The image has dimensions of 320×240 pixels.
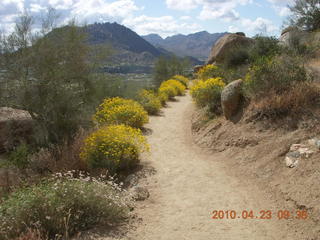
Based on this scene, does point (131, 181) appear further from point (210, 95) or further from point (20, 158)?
point (210, 95)

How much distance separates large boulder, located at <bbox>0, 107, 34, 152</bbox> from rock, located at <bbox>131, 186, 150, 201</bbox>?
17.7ft

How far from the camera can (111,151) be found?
25.6 feet

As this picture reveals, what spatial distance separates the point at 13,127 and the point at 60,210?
6.55m

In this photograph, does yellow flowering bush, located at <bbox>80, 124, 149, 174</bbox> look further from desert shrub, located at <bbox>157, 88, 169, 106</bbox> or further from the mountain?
the mountain

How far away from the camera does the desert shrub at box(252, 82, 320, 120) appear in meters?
8.08

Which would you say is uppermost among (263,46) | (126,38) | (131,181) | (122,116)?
(126,38)

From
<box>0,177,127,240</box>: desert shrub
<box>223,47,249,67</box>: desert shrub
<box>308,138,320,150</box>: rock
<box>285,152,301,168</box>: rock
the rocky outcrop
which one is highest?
the rocky outcrop

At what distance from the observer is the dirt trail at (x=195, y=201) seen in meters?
4.97

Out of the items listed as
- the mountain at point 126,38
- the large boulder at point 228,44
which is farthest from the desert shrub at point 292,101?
the mountain at point 126,38

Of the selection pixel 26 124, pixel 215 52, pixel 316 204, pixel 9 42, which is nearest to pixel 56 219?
pixel 316 204

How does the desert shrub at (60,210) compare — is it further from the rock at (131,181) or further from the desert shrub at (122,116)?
the desert shrub at (122,116)
